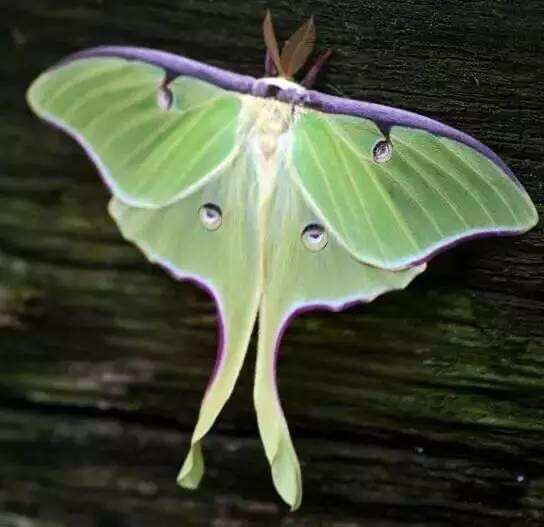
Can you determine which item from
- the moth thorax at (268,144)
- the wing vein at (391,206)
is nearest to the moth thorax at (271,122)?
the moth thorax at (268,144)

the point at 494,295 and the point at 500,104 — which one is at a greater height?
the point at 500,104

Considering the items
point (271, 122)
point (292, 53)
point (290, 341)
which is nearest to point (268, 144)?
point (271, 122)

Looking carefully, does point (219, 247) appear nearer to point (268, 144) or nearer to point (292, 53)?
point (268, 144)

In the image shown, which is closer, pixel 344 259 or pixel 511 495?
pixel 344 259

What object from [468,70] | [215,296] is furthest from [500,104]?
[215,296]

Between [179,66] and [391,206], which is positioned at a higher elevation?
[179,66]

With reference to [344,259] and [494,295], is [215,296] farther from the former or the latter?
[494,295]

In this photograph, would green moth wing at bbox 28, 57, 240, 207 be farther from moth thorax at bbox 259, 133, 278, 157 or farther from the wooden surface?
the wooden surface

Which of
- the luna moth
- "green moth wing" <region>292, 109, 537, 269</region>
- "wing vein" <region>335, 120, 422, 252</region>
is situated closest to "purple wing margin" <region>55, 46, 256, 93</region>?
the luna moth
